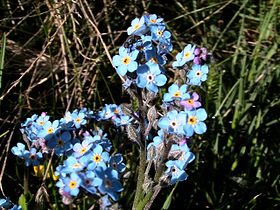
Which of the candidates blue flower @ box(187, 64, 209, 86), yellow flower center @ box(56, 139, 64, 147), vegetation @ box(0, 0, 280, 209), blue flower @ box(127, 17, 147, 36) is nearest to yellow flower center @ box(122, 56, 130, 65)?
blue flower @ box(127, 17, 147, 36)

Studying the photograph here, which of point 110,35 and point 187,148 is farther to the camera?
point 110,35

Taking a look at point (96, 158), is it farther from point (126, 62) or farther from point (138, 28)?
point (138, 28)

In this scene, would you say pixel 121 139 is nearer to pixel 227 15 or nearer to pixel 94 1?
pixel 94 1

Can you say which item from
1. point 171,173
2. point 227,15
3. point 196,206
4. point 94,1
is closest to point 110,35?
point 94,1

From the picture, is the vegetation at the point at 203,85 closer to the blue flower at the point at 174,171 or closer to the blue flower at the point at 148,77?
the blue flower at the point at 174,171

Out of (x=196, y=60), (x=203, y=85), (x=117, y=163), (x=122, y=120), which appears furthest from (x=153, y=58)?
(x=203, y=85)

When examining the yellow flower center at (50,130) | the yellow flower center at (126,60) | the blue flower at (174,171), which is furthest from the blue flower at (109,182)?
the yellow flower center at (50,130)
